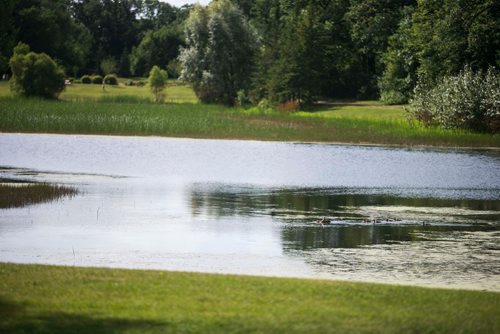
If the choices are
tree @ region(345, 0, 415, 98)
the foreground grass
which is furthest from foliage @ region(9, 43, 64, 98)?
the foreground grass

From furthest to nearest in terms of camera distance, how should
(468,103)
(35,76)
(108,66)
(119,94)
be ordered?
(108,66)
(119,94)
(35,76)
(468,103)

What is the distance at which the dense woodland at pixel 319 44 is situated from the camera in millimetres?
63750

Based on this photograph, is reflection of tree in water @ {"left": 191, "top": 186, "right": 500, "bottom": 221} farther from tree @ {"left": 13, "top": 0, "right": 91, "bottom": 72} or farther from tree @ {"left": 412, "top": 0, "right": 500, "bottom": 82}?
tree @ {"left": 13, "top": 0, "right": 91, "bottom": 72}

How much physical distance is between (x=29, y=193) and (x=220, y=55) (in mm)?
66103

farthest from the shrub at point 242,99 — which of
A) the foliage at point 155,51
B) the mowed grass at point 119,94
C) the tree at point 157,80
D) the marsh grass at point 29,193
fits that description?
the marsh grass at point 29,193

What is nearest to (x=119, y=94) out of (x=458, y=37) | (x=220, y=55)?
(x=220, y=55)

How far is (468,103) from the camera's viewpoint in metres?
57.2

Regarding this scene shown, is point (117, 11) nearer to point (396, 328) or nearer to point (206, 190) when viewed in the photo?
point (206, 190)

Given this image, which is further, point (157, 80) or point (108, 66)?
point (108, 66)

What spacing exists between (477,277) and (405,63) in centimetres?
6001

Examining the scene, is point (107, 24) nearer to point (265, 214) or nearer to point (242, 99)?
point (242, 99)

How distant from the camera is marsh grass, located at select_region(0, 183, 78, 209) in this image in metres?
25.4

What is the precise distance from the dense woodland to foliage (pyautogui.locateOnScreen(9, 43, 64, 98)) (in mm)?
2196

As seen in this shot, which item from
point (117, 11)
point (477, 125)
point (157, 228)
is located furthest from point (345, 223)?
point (117, 11)
